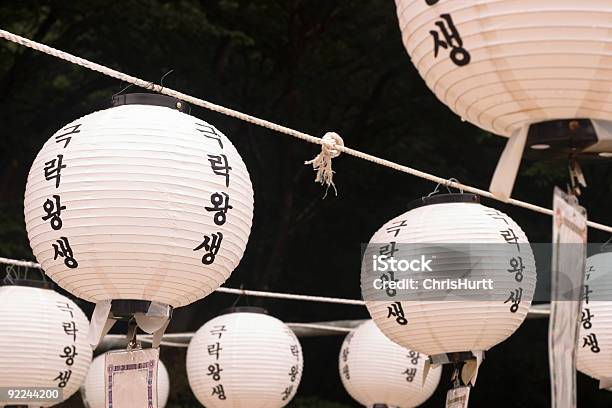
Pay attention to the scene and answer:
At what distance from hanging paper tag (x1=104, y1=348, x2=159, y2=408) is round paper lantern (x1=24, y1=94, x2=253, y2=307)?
0.58ft

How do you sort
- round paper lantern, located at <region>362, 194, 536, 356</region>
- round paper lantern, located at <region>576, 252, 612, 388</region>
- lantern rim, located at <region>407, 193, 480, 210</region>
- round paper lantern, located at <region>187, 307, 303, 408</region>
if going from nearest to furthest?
1. round paper lantern, located at <region>362, 194, 536, 356</region>
2. lantern rim, located at <region>407, 193, 480, 210</region>
3. round paper lantern, located at <region>576, 252, 612, 388</region>
4. round paper lantern, located at <region>187, 307, 303, 408</region>

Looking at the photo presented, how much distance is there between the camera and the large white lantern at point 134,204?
2301 millimetres

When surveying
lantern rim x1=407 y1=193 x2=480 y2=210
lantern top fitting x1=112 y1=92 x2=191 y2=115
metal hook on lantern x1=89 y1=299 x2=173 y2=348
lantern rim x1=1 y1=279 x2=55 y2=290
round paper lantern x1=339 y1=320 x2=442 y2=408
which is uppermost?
lantern top fitting x1=112 y1=92 x2=191 y2=115

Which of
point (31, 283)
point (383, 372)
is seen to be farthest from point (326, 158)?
point (383, 372)

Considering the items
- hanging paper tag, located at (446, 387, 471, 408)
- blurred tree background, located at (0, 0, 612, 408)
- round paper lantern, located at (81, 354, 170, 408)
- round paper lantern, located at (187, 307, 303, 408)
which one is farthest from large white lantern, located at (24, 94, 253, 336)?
blurred tree background, located at (0, 0, 612, 408)

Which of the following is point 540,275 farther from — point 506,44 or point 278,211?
point 506,44

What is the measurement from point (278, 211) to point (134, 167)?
A: 19.7 ft

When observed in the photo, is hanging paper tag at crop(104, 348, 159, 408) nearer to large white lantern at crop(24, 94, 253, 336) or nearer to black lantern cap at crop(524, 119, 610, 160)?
large white lantern at crop(24, 94, 253, 336)

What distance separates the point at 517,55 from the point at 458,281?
1608mm

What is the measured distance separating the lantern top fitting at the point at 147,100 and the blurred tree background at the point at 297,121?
4931mm

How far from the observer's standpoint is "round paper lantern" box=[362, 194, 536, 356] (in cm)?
302

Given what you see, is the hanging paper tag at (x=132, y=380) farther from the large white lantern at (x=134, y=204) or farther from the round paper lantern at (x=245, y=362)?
the round paper lantern at (x=245, y=362)

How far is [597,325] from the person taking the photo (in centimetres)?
374

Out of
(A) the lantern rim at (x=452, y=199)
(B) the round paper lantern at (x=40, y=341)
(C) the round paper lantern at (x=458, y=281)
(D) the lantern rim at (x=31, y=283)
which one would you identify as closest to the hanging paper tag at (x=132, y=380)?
(C) the round paper lantern at (x=458, y=281)
